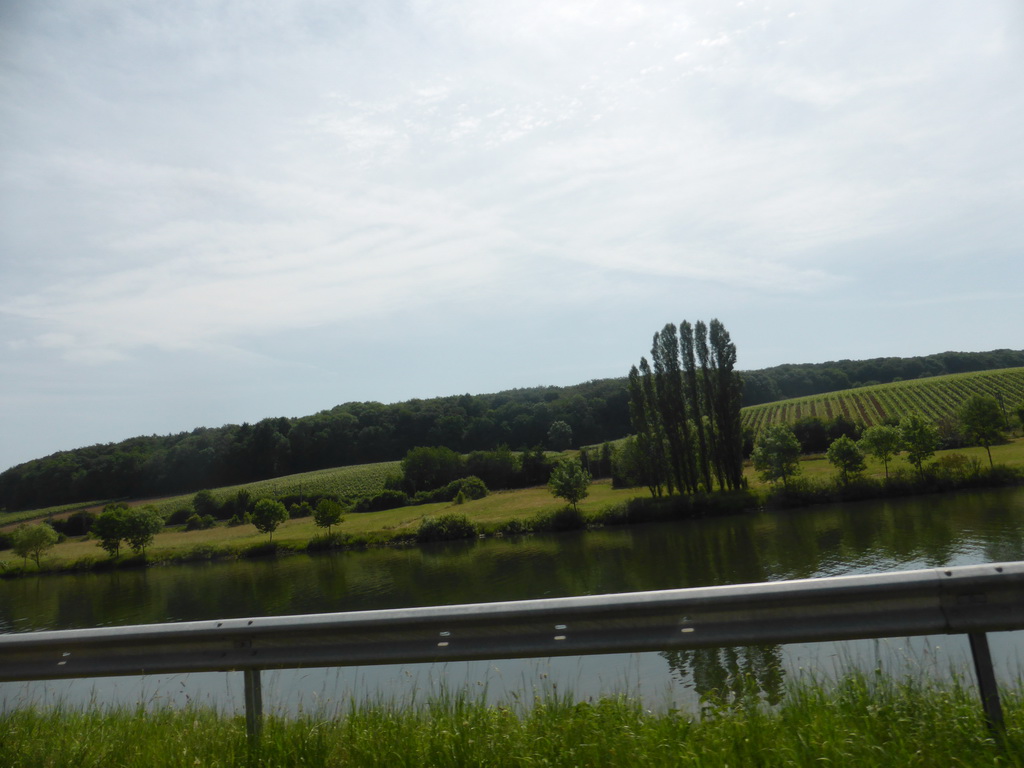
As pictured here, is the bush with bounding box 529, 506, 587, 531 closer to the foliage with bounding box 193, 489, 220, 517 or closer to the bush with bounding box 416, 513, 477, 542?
the bush with bounding box 416, 513, 477, 542

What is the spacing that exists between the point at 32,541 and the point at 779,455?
6637cm

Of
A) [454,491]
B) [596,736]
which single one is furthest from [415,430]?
[596,736]

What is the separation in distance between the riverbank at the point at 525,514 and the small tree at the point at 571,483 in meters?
1.35

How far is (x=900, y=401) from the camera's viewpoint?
76.1m

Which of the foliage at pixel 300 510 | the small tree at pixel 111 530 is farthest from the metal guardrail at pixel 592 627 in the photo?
the foliage at pixel 300 510

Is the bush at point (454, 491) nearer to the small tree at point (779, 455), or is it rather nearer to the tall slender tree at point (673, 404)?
the tall slender tree at point (673, 404)

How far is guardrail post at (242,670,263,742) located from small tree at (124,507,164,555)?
70.4m

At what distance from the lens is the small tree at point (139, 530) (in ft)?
209

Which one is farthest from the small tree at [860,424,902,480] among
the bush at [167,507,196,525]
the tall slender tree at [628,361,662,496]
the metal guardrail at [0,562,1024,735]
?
the bush at [167,507,196,525]

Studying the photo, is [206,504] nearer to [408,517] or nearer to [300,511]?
[300,511]

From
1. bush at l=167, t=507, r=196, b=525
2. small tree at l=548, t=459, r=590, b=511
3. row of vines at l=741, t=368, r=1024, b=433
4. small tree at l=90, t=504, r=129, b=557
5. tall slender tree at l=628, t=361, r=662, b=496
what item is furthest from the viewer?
bush at l=167, t=507, r=196, b=525

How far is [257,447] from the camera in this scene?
105 m

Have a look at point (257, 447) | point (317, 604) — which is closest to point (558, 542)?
point (317, 604)

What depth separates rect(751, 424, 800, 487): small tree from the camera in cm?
5031
